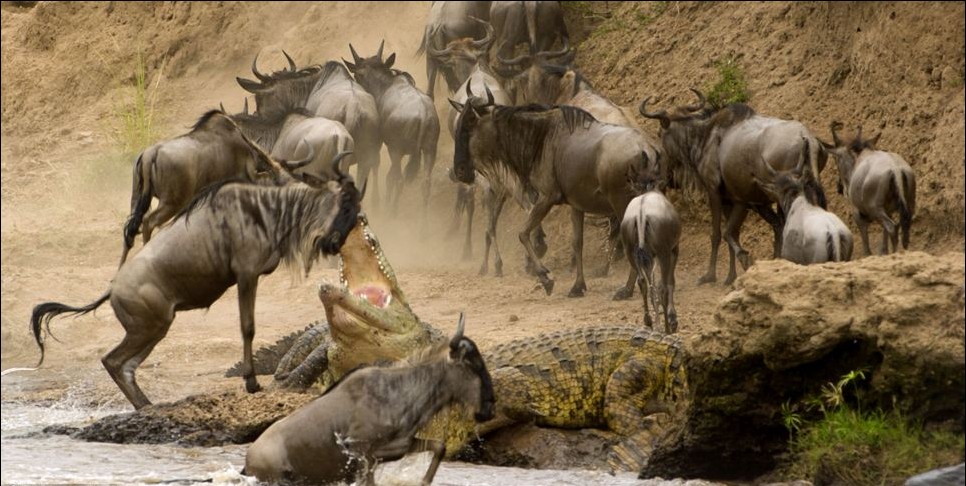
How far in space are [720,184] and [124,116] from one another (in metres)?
9.13

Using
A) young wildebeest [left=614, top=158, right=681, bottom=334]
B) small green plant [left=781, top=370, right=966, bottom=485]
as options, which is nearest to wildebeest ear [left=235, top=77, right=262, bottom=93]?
young wildebeest [left=614, top=158, right=681, bottom=334]

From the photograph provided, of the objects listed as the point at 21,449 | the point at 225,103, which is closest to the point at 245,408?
the point at 21,449

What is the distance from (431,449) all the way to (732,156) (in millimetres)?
5975

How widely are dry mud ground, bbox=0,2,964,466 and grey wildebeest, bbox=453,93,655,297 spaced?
716 millimetres

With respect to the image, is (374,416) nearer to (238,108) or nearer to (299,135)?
(299,135)

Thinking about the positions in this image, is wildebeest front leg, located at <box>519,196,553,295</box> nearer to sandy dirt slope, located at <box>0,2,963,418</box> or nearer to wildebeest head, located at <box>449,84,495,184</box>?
sandy dirt slope, located at <box>0,2,963,418</box>

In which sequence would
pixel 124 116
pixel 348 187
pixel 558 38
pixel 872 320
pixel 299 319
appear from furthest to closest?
1. pixel 124 116
2. pixel 558 38
3. pixel 299 319
4. pixel 348 187
5. pixel 872 320

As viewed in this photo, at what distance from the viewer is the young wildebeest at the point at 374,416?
22.4ft

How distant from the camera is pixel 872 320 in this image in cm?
672

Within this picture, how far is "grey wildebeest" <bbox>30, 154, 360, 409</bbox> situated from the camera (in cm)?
916

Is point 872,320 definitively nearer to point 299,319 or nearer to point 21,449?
point 21,449

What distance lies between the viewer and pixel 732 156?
12266 millimetres

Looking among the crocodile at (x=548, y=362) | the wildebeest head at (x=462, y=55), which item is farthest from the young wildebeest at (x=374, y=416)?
the wildebeest head at (x=462, y=55)

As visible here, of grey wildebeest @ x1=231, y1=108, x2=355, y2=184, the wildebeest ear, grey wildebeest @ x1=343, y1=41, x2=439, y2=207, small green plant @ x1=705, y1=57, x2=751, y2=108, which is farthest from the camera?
grey wildebeest @ x1=343, y1=41, x2=439, y2=207
